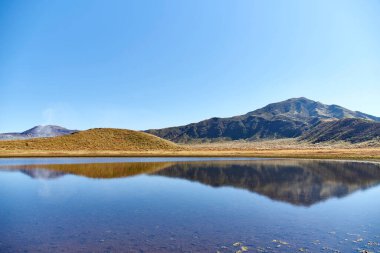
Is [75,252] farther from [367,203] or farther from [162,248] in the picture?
[367,203]

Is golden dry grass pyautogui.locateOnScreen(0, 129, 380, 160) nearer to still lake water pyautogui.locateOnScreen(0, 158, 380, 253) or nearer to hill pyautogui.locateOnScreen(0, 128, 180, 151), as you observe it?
hill pyautogui.locateOnScreen(0, 128, 180, 151)

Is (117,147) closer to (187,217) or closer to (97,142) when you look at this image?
(97,142)

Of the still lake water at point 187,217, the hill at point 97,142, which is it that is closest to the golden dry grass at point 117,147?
the hill at point 97,142

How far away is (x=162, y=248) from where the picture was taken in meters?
16.6

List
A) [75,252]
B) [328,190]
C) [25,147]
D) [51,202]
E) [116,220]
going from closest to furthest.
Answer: [75,252] → [116,220] → [51,202] → [328,190] → [25,147]

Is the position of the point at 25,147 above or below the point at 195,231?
above

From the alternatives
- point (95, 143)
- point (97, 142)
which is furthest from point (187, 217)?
point (97, 142)

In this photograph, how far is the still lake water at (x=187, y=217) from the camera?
17406 mm

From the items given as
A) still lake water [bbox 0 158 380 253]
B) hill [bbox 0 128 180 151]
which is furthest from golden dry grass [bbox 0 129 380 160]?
still lake water [bbox 0 158 380 253]

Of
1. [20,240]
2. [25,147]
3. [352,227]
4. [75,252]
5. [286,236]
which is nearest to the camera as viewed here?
[75,252]

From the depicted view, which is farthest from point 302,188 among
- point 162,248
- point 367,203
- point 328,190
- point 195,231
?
point 162,248

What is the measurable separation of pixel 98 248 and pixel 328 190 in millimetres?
30107

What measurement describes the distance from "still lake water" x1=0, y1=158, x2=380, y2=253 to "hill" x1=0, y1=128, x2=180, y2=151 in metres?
97.8

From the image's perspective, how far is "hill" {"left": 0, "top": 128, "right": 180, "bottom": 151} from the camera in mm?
131400
